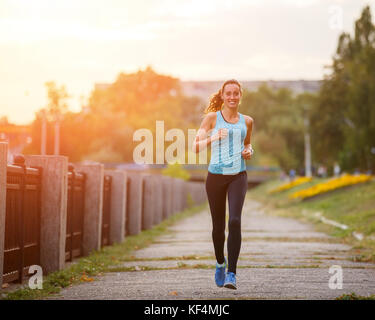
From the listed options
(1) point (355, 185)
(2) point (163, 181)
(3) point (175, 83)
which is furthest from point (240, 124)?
(3) point (175, 83)

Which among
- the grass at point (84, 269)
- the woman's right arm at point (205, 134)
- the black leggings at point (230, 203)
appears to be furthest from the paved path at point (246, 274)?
the woman's right arm at point (205, 134)

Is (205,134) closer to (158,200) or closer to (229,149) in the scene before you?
(229,149)

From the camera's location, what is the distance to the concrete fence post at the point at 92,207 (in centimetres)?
1281

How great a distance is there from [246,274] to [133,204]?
8898mm

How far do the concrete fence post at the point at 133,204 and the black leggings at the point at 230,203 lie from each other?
10.2 m

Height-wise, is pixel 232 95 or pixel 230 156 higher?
pixel 232 95

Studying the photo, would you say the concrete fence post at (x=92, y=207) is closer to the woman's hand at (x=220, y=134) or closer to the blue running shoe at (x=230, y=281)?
the blue running shoe at (x=230, y=281)

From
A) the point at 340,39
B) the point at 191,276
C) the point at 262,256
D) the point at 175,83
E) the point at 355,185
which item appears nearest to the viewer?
the point at 191,276

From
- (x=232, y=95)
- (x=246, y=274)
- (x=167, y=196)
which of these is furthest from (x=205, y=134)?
(x=167, y=196)

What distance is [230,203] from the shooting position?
763cm

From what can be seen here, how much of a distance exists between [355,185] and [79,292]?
2523cm

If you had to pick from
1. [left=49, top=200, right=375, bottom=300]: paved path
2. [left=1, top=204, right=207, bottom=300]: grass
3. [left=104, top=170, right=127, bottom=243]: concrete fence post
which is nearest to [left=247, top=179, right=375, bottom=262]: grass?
[left=49, top=200, right=375, bottom=300]: paved path

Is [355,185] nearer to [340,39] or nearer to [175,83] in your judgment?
[340,39]

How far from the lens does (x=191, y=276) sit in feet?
30.6
